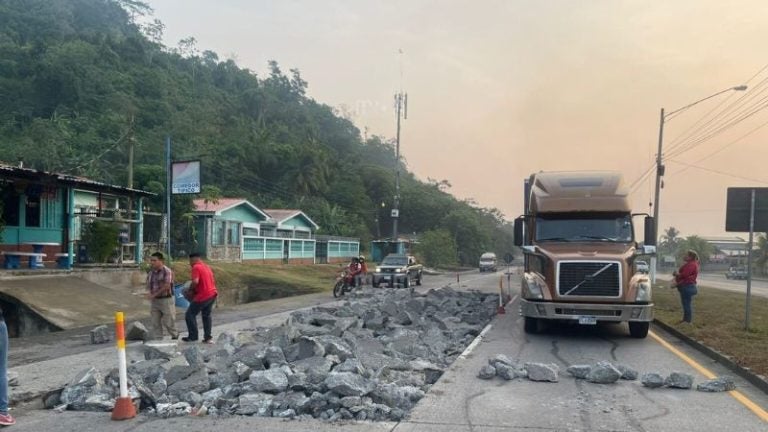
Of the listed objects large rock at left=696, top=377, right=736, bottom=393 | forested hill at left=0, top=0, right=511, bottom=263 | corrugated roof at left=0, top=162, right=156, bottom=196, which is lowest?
large rock at left=696, top=377, right=736, bottom=393

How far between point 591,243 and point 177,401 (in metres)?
8.73

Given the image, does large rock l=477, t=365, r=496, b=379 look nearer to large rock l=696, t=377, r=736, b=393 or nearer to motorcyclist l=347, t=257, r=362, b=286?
large rock l=696, t=377, r=736, b=393

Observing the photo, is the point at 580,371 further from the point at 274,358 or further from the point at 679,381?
the point at 274,358

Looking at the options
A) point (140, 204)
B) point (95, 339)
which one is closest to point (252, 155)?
point (140, 204)

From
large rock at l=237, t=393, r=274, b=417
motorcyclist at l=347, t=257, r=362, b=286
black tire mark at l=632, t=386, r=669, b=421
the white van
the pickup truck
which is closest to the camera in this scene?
black tire mark at l=632, t=386, r=669, b=421

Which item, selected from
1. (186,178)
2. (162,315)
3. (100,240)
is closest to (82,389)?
(162,315)

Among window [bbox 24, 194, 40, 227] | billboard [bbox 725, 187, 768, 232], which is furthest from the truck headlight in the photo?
window [bbox 24, 194, 40, 227]

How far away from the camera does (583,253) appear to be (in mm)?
11758

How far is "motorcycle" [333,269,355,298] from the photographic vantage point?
23.0m

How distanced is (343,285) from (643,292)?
45.0 ft

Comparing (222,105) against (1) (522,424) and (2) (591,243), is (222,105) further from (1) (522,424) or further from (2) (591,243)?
(1) (522,424)

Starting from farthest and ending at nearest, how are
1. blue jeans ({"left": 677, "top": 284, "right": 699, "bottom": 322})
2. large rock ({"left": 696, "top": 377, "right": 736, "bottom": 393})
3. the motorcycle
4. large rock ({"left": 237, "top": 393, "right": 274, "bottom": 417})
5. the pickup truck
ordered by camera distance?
the pickup truck < the motorcycle < blue jeans ({"left": 677, "top": 284, "right": 699, "bottom": 322}) < large rock ({"left": 696, "top": 377, "right": 736, "bottom": 393}) < large rock ({"left": 237, "top": 393, "right": 274, "bottom": 417})

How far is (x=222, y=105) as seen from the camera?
82.9 meters

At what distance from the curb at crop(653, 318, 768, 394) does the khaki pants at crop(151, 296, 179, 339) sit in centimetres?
955
